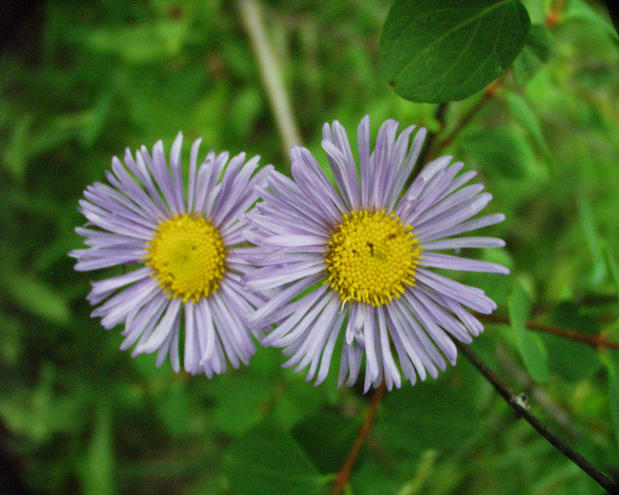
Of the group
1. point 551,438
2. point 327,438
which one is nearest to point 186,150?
point 327,438

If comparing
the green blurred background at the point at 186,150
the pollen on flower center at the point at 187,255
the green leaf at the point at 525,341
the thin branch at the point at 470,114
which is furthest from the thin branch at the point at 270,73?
the green leaf at the point at 525,341

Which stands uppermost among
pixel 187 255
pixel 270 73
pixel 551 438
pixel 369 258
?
pixel 270 73

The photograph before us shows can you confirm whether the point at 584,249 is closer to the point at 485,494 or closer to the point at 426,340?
the point at 485,494

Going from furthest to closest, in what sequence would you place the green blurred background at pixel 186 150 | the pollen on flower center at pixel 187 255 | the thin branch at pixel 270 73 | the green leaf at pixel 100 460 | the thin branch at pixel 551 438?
the green leaf at pixel 100 460 < the thin branch at pixel 270 73 < the green blurred background at pixel 186 150 < the pollen on flower center at pixel 187 255 < the thin branch at pixel 551 438

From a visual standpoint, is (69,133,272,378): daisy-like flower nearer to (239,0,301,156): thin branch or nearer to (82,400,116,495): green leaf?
(239,0,301,156): thin branch

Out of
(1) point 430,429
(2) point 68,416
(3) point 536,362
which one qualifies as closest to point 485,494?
(1) point 430,429

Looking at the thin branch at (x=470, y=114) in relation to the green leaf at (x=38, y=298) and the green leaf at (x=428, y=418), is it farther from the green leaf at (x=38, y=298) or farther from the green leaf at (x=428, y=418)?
the green leaf at (x=38, y=298)

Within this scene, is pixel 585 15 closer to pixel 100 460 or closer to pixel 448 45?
pixel 448 45
